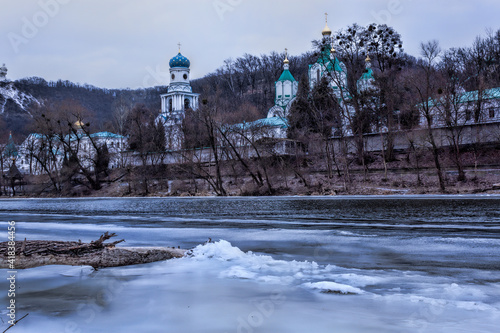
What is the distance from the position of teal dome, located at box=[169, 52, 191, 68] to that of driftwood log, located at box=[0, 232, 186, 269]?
77.5m

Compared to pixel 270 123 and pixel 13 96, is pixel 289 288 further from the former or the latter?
pixel 13 96

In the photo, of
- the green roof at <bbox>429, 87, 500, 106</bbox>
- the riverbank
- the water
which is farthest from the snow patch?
the green roof at <bbox>429, 87, 500, 106</bbox>

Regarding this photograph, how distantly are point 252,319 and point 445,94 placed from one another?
1381 inches

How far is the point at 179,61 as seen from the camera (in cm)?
8431

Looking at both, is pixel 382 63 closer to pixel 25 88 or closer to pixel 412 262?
pixel 412 262

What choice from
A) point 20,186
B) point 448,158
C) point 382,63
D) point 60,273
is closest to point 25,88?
point 20,186

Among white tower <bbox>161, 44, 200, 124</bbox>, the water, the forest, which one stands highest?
white tower <bbox>161, 44, 200, 124</bbox>

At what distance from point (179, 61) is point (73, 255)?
78.5 metres

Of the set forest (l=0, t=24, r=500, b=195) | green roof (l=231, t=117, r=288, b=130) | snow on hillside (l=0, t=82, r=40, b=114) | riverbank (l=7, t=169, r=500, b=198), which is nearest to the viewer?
riverbank (l=7, t=169, r=500, b=198)

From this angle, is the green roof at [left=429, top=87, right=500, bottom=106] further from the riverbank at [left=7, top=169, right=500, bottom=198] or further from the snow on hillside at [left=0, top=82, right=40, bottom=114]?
the snow on hillside at [left=0, top=82, right=40, bottom=114]

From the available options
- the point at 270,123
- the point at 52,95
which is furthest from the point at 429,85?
the point at 52,95

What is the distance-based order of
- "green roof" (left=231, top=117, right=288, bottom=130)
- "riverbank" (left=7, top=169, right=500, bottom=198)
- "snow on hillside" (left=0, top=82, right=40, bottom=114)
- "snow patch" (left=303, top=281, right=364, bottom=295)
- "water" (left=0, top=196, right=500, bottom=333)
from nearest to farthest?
"water" (left=0, top=196, right=500, bottom=333) < "snow patch" (left=303, top=281, right=364, bottom=295) < "riverbank" (left=7, top=169, right=500, bottom=198) < "green roof" (left=231, top=117, right=288, bottom=130) < "snow on hillside" (left=0, top=82, right=40, bottom=114)

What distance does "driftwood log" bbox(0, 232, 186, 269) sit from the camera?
351 inches

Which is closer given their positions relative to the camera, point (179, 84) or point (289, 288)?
point (289, 288)
